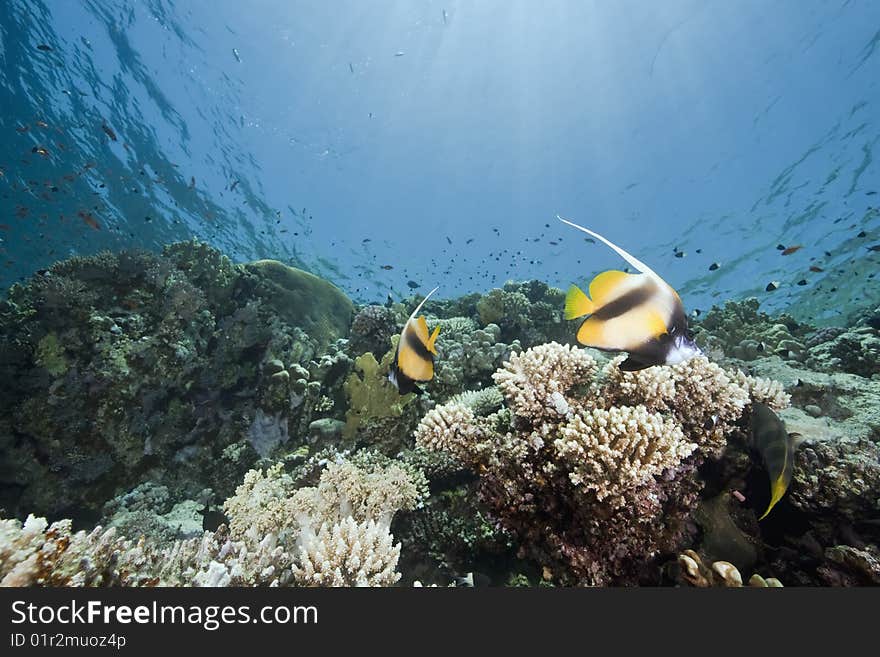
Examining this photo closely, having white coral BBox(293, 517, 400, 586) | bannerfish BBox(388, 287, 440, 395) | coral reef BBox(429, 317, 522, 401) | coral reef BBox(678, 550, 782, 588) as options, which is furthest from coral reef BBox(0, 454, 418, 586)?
coral reef BBox(429, 317, 522, 401)

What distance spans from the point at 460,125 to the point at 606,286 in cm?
3302

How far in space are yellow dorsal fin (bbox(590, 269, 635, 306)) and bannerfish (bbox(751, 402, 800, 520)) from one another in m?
2.08

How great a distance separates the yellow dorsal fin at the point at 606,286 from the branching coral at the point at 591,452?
1.24 meters

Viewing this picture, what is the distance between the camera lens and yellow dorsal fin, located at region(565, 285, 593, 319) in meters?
1.55

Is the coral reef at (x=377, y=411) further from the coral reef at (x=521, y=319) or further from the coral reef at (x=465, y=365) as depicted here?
the coral reef at (x=521, y=319)

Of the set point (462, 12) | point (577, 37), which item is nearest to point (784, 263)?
point (577, 37)

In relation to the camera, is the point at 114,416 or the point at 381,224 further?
the point at 381,224

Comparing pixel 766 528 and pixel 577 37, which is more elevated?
pixel 577 37

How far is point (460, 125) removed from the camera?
2986cm

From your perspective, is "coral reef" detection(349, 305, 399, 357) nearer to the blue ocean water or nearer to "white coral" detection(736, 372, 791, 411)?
"white coral" detection(736, 372, 791, 411)

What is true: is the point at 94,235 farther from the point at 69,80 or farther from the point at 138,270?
the point at 138,270

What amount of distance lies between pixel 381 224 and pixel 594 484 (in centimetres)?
4545

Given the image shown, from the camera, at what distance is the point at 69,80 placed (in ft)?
71.2

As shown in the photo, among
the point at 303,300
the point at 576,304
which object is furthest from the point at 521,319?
the point at 576,304
